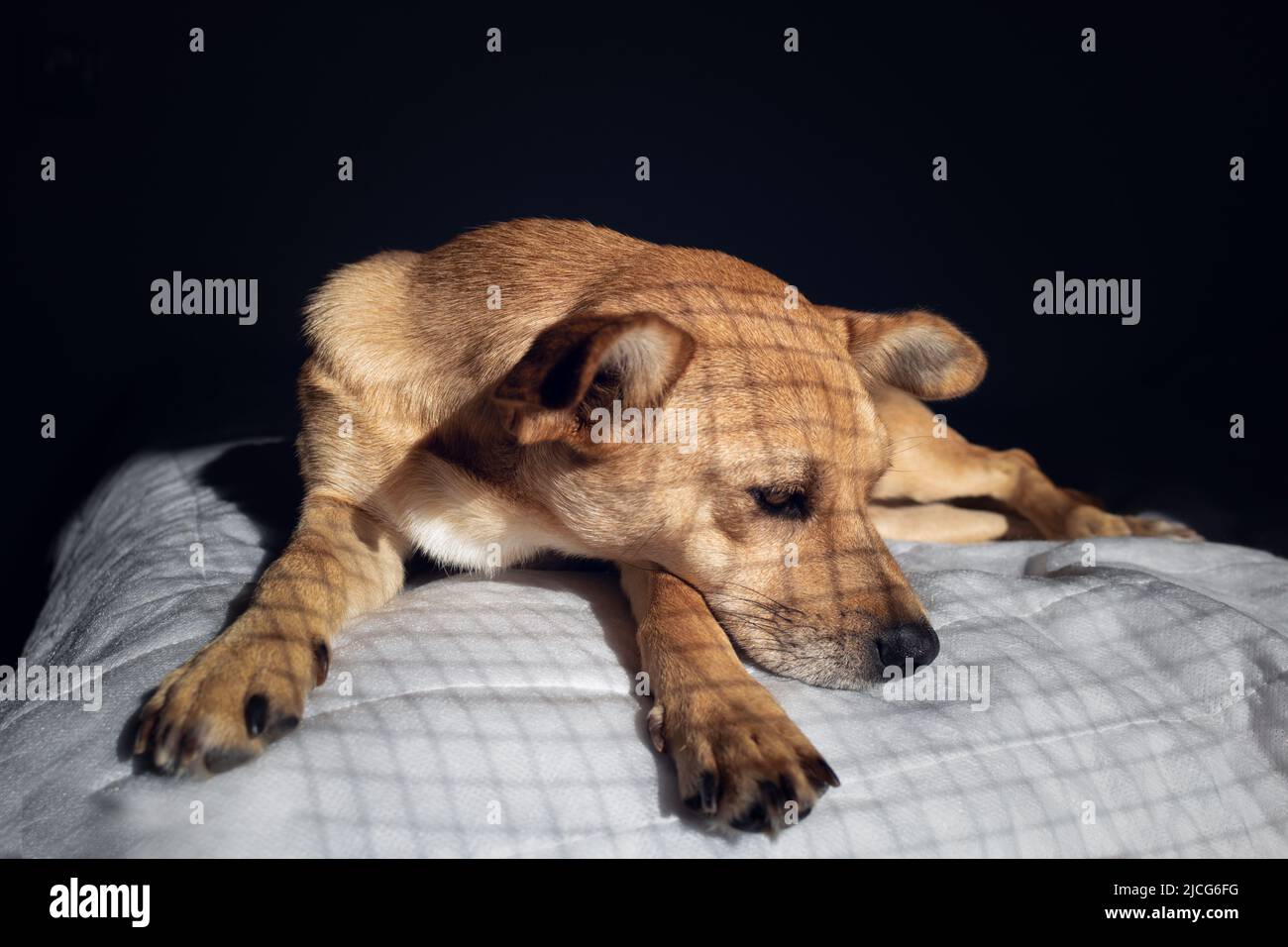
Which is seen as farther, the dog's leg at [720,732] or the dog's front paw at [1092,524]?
the dog's front paw at [1092,524]

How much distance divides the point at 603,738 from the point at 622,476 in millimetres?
515

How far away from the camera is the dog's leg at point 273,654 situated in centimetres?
143

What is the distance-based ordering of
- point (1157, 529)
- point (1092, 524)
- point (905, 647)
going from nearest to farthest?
point (905, 647) → point (1092, 524) → point (1157, 529)

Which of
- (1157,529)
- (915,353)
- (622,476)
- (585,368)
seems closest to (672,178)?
(915,353)

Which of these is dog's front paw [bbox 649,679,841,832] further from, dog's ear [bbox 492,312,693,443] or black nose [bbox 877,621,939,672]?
dog's ear [bbox 492,312,693,443]

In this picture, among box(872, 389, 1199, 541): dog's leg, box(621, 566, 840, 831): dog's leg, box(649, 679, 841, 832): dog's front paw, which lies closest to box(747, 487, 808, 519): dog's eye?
box(621, 566, 840, 831): dog's leg

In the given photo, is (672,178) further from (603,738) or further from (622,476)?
(603,738)

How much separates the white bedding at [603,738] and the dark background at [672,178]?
1.80 meters

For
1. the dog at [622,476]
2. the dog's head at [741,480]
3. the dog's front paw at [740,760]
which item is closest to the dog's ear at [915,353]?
the dog at [622,476]

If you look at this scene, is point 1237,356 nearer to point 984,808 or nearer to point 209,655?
point 984,808

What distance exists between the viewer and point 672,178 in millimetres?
4641

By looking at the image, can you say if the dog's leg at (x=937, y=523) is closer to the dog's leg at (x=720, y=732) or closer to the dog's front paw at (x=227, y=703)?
the dog's leg at (x=720, y=732)

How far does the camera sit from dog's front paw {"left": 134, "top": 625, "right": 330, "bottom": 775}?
1416mm
